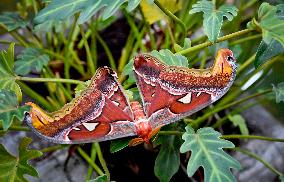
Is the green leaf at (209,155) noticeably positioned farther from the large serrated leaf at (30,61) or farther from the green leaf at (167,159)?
the large serrated leaf at (30,61)

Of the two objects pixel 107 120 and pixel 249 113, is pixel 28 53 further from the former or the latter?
pixel 249 113

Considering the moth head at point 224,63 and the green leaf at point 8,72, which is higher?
the green leaf at point 8,72

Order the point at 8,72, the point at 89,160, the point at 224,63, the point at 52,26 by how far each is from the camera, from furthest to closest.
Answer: the point at 52,26, the point at 89,160, the point at 8,72, the point at 224,63

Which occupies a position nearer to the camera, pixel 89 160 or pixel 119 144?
pixel 119 144

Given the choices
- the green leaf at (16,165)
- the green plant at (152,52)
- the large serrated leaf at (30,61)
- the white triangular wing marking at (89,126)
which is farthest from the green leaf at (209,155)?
the large serrated leaf at (30,61)

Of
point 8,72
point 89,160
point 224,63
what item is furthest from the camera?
point 89,160

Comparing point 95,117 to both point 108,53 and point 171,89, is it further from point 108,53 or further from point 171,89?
point 108,53

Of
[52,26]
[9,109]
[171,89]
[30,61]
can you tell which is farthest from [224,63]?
[52,26]
